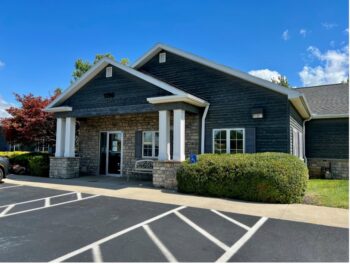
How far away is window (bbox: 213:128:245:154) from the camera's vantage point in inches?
425

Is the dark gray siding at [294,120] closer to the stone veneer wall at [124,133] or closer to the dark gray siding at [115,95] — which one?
the stone veneer wall at [124,133]

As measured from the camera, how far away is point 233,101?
11000 millimetres

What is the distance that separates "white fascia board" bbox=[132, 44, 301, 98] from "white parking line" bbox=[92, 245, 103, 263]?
8.52 m

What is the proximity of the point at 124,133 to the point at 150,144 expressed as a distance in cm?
168

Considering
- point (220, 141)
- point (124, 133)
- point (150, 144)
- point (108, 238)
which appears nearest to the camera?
point (108, 238)

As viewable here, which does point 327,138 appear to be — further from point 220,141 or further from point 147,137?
point 147,137

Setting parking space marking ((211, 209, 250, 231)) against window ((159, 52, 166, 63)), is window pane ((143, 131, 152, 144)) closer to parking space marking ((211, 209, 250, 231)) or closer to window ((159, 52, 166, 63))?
window ((159, 52, 166, 63))

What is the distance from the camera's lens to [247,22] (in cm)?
1301

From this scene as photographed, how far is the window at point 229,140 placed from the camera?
35.4ft

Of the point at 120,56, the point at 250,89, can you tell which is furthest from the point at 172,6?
the point at 120,56

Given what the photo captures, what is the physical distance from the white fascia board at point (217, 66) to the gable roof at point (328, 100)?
4.99 m

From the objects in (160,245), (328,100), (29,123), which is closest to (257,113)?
(160,245)

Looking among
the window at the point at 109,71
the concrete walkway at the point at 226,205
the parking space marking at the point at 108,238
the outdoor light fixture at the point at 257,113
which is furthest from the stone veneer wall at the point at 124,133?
the parking space marking at the point at 108,238

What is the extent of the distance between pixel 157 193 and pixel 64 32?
41.3ft
